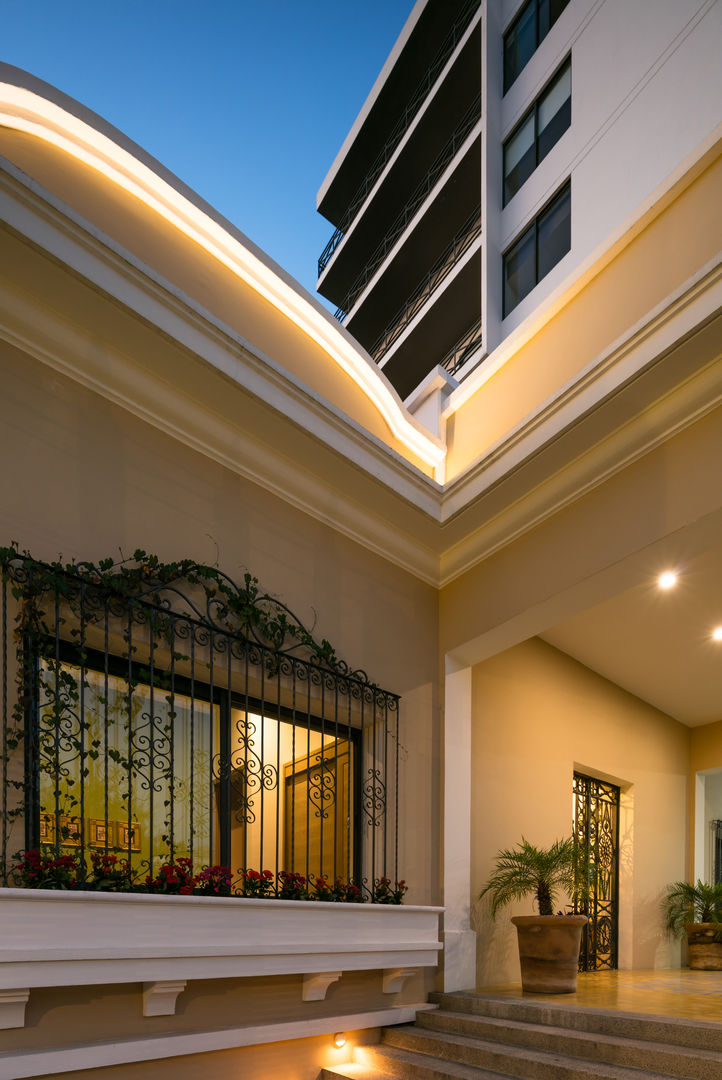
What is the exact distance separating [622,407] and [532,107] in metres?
10.2

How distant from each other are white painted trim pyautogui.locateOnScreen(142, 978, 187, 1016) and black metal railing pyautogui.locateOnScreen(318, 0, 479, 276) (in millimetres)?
17315

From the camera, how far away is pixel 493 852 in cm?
683

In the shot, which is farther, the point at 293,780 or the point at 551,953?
the point at 551,953

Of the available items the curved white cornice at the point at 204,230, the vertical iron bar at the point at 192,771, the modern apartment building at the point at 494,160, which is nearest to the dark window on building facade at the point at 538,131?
the modern apartment building at the point at 494,160

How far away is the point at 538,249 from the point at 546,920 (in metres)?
9.51

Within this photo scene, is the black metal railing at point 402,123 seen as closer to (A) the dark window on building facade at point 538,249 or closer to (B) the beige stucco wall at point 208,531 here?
(A) the dark window on building facade at point 538,249

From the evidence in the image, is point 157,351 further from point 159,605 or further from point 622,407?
point 622,407

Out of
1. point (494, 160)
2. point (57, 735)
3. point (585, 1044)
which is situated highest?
point (494, 160)

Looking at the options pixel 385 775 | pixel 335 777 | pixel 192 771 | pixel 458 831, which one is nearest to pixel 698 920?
pixel 458 831

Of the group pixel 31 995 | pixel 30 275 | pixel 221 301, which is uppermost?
pixel 221 301

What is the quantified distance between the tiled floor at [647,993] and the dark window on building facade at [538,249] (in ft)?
28.5

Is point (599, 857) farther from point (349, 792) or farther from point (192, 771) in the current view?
point (192, 771)

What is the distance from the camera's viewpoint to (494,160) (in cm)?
1391

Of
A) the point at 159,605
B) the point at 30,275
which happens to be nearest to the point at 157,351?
the point at 30,275
